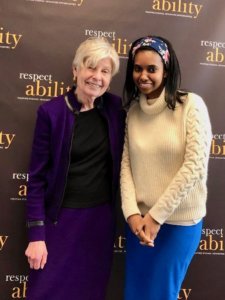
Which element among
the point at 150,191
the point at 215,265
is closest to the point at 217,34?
the point at 150,191

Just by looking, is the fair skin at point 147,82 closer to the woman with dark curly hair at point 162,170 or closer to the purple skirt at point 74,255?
the woman with dark curly hair at point 162,170

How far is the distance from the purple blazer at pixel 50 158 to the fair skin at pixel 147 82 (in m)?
0.22

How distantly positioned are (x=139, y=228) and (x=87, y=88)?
21.8 inches

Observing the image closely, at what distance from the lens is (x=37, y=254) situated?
4.47ft

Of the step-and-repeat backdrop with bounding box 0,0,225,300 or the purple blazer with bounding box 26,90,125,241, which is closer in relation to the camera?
the purple blazer with bounding box 26,90,125,241

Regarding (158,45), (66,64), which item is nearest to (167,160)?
(158,45)

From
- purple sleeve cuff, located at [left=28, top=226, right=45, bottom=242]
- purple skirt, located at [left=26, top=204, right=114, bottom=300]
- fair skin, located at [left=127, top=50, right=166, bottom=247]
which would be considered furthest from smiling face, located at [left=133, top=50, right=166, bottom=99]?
purple sleeve cuff, located at [left=28, top=226, right=45, bottom=242]

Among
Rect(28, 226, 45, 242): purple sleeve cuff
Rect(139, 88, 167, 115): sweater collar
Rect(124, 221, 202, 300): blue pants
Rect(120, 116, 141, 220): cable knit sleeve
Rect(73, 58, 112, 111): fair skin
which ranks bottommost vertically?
Rect(124, 221, 202, 300): blue pants

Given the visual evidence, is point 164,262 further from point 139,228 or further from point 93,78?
point 93,78

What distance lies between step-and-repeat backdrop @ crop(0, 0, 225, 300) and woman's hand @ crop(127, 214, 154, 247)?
0.47 meters

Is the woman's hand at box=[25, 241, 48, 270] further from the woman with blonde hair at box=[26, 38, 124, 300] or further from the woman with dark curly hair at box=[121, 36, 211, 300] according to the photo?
the woman with dark curly hair at box=[121, 36, 211, 300]

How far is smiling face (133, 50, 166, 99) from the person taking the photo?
1275 mm

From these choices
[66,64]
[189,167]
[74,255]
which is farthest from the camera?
[66,64]

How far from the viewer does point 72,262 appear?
142cm
